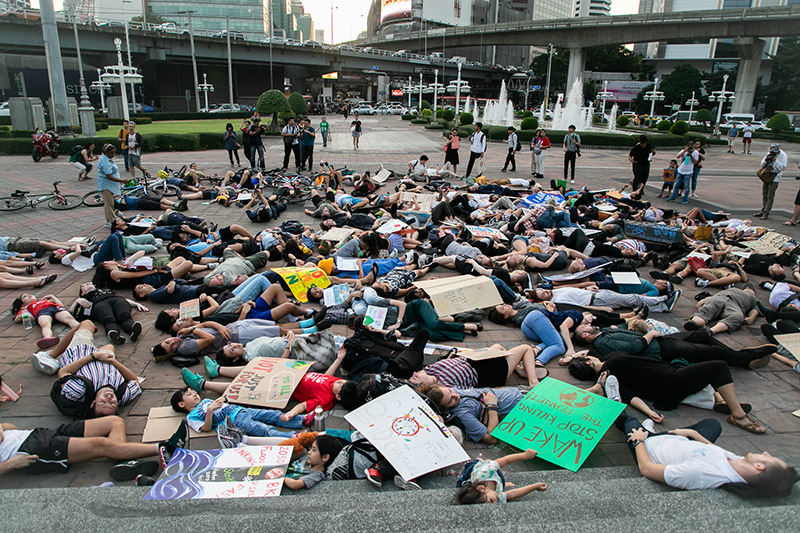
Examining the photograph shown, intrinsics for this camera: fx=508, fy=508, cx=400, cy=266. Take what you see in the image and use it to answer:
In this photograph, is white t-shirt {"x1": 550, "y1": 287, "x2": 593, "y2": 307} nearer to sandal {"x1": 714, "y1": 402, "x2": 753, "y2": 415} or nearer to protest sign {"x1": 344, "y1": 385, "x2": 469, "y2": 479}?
sandal {"x1": 714, "y1": 402, "x2": 753, "y2": 415}

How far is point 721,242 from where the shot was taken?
10.1 meters

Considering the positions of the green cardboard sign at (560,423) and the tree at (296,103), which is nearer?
the green cardboard sign at (560,423)

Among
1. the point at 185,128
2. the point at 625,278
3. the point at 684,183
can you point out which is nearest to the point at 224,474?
the point at 625,278

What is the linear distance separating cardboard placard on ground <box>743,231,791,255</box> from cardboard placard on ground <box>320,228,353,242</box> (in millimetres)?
7995

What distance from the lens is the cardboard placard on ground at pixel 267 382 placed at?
5.07 meters

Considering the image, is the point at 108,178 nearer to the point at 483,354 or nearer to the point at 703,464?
the point at 483,354

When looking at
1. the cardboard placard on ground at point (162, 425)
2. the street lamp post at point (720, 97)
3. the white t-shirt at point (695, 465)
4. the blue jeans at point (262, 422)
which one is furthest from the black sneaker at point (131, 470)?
the street lamp post at point (720, 97)

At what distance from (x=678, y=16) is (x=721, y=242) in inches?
2424

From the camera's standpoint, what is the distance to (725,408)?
5.05 m

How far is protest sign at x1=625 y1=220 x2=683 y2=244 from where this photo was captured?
10164 mm

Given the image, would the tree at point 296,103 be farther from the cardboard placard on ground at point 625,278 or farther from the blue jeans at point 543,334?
the blue jeans at point 543,334

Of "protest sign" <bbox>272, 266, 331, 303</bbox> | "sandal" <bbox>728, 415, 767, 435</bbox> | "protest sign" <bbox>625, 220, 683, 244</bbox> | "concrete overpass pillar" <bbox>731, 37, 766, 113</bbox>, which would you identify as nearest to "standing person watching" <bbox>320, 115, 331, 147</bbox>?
"protest sign" <bbox>625, 220, 683, 244</bbox>

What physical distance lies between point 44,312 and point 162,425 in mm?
3372

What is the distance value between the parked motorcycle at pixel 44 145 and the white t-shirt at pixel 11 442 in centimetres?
2030
